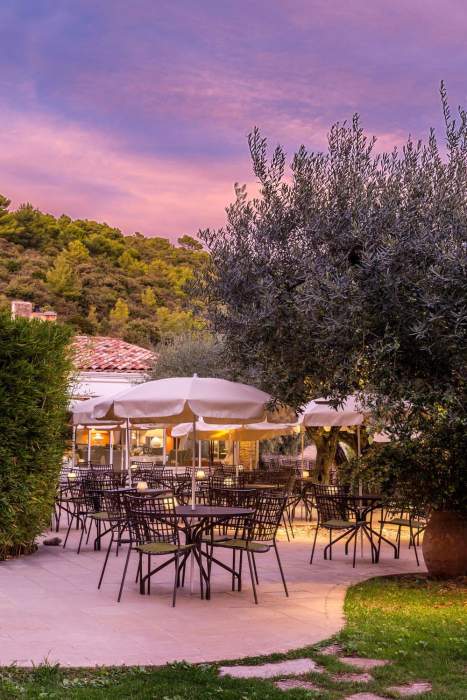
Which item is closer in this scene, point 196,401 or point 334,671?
point 334,671

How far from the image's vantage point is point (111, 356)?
3319 centimetres

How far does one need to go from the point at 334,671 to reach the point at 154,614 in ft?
7.53

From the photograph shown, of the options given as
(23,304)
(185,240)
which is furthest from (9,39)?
(185,240)

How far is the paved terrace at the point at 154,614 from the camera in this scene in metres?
5.96

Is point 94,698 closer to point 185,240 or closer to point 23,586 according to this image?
point 23,586

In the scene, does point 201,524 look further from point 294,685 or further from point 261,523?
point 294,685

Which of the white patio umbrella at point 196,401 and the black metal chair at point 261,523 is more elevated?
the white patio umbrella at point 196,401

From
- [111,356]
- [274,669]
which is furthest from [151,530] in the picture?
[111,356]

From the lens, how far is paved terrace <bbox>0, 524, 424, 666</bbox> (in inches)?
235

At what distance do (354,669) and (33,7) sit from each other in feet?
51.3

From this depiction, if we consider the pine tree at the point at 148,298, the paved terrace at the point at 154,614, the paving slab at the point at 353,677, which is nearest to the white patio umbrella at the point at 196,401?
the paved terrace at the point at 154,614

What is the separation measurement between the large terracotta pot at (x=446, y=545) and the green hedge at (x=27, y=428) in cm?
532

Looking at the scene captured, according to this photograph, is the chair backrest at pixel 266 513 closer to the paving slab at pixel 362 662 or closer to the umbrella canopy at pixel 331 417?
the paving slab at pixel 362 662

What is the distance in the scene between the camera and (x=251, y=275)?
9359 millimetres
